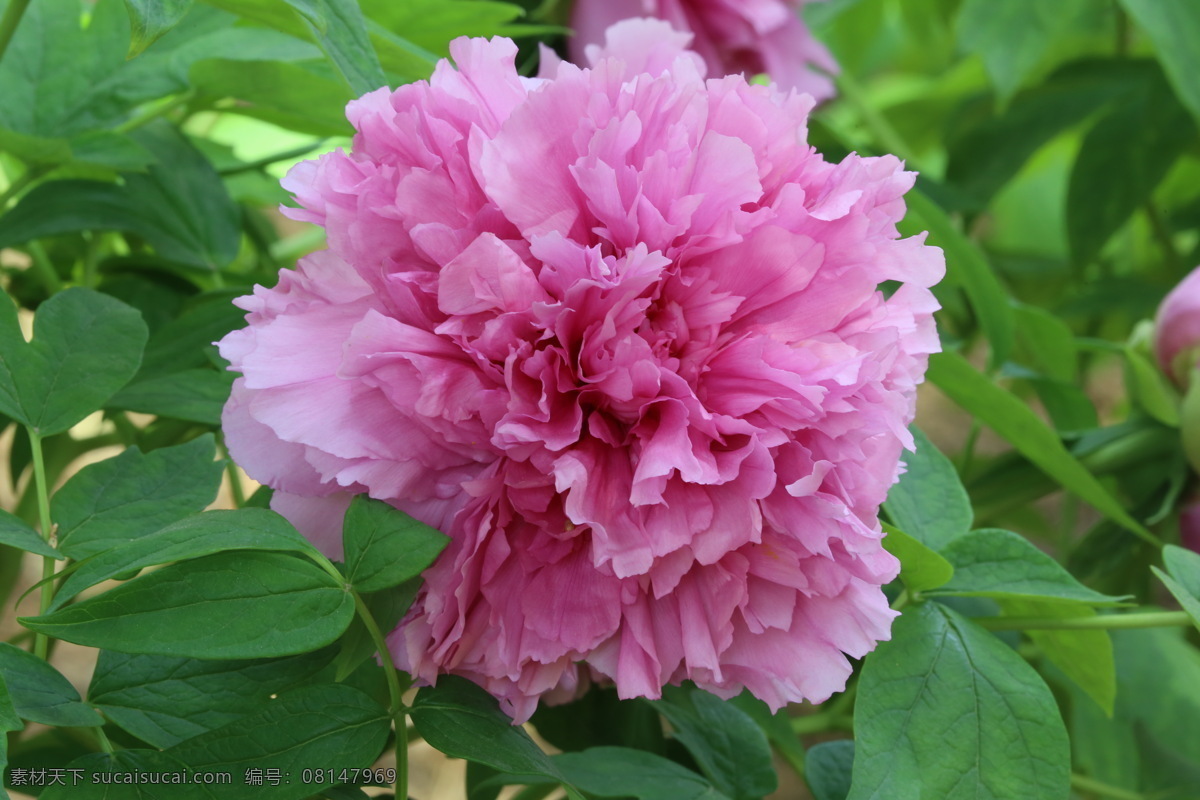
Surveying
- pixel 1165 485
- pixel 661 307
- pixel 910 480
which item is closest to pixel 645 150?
pixel 661 307

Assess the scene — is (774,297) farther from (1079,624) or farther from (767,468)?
(1079,624)

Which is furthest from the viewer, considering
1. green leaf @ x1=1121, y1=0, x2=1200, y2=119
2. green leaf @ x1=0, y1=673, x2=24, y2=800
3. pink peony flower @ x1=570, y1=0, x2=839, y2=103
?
green leaf @ x1=1121, y1=0, x2=1200, y2=119

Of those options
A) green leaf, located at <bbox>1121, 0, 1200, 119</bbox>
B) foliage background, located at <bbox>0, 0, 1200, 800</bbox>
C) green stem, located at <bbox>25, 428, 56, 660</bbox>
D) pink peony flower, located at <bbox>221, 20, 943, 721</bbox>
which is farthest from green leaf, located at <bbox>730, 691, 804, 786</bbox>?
green leaf, located at <bbox>1121, 0, 1200, 119</bbox>

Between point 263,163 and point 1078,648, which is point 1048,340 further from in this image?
point 263,163

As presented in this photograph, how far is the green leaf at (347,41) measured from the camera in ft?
0.89

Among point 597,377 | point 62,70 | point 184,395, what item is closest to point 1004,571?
point 597,377

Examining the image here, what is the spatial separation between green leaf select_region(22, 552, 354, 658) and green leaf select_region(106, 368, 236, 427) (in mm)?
85

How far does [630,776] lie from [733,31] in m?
0.30

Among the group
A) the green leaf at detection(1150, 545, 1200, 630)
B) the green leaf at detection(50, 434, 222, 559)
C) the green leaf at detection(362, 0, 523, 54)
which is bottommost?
the green leaf at detection(1150, 545, 1200, 630)

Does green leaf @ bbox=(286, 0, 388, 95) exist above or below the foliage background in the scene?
above

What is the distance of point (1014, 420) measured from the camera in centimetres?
39

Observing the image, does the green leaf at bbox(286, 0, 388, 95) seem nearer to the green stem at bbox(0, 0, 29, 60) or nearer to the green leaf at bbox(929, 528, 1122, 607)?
the green stem at bbox(0, 0, 29, 60)

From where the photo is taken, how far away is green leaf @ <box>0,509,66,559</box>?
25 cm

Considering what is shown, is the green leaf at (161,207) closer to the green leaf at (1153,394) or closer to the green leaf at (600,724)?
the green leaf at (600,724)
